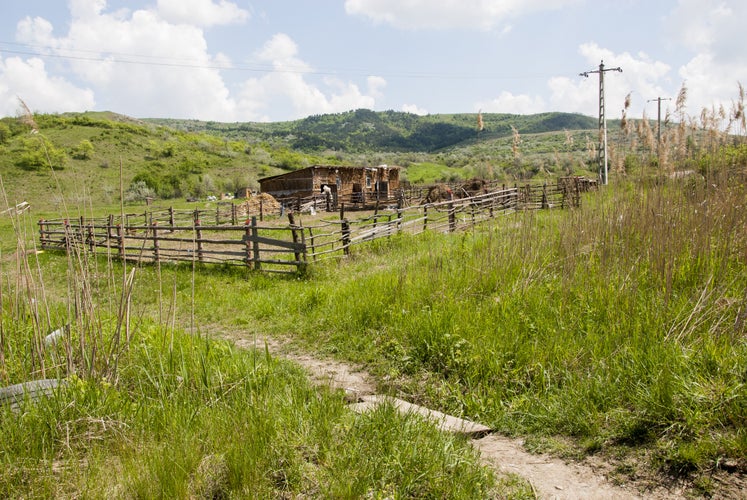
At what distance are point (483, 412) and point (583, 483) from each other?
36.6 inches

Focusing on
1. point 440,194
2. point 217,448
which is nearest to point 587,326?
point 217,448

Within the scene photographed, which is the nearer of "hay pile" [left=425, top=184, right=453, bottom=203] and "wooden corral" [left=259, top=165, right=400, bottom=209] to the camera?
"hay pile" [left=425, top=184, right=453, bottom=203]

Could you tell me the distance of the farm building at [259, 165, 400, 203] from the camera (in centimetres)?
3325

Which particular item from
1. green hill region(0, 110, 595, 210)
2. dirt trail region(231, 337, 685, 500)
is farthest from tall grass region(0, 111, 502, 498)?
green hill region(0, 110, 595, 210)

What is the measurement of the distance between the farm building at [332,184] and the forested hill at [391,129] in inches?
1631

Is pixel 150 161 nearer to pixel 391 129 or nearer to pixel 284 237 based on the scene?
pixel 284 237

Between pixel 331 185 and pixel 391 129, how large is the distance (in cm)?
11637

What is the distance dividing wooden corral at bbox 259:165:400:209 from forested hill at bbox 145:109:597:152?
4161cm

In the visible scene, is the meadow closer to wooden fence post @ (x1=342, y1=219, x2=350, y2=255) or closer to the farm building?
wooden fence post @ (x1=342, y1=219, x2=350, y2=255)

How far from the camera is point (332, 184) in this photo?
34750mm

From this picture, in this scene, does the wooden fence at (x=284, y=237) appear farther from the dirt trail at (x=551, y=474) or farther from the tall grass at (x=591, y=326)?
the dirt trail at (x=551, y=474)

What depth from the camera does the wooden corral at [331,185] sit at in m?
33.1

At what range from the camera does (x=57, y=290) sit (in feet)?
30.6

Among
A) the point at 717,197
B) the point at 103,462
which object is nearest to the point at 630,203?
the point at 717,197
